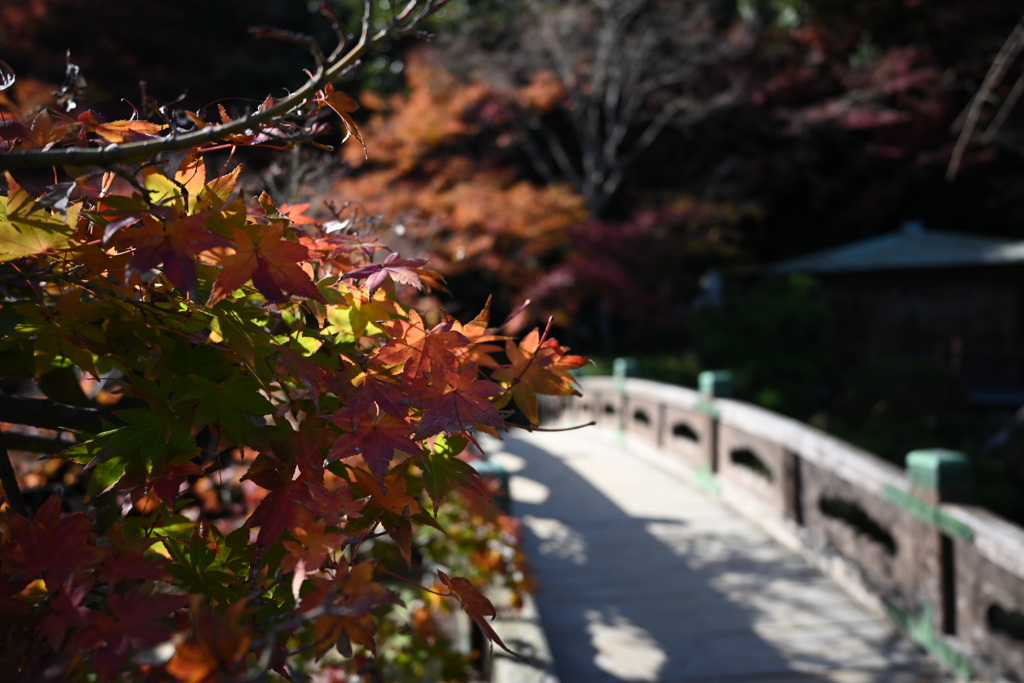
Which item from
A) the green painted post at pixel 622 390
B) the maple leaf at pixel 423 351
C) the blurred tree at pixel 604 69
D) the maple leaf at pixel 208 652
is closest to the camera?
the maple leaf at pixel 208 652

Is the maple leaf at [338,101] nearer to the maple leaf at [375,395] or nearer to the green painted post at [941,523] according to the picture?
the maple leaf at [375,395]

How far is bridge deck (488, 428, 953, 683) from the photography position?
2941mm

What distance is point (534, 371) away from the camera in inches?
38.0

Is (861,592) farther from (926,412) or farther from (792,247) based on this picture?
(792,247)

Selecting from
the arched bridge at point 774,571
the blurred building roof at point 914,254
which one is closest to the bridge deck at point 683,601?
the arched bridge at point 774,571

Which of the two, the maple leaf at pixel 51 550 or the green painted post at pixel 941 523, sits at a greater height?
the maple leaf at pixel 51 550

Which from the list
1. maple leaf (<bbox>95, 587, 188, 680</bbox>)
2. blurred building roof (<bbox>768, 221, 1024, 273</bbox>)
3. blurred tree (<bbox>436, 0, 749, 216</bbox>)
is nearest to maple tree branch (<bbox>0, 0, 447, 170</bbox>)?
maple leaf (<bbox>95, 587, 188, 680</bbox>)

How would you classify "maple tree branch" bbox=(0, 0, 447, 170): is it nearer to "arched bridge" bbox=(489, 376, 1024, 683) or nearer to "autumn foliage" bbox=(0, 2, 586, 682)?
"autumn foliage" bbox=(0, 2, 586, 682)

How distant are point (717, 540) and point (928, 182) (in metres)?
13.3

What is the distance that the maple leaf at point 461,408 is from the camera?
0.77 metres

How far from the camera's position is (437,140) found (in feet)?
37.0

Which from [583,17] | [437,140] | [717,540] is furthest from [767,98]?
[717,540]

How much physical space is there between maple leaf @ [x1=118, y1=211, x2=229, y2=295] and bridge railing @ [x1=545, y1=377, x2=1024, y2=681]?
287 cm

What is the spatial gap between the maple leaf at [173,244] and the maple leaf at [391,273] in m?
0.17
